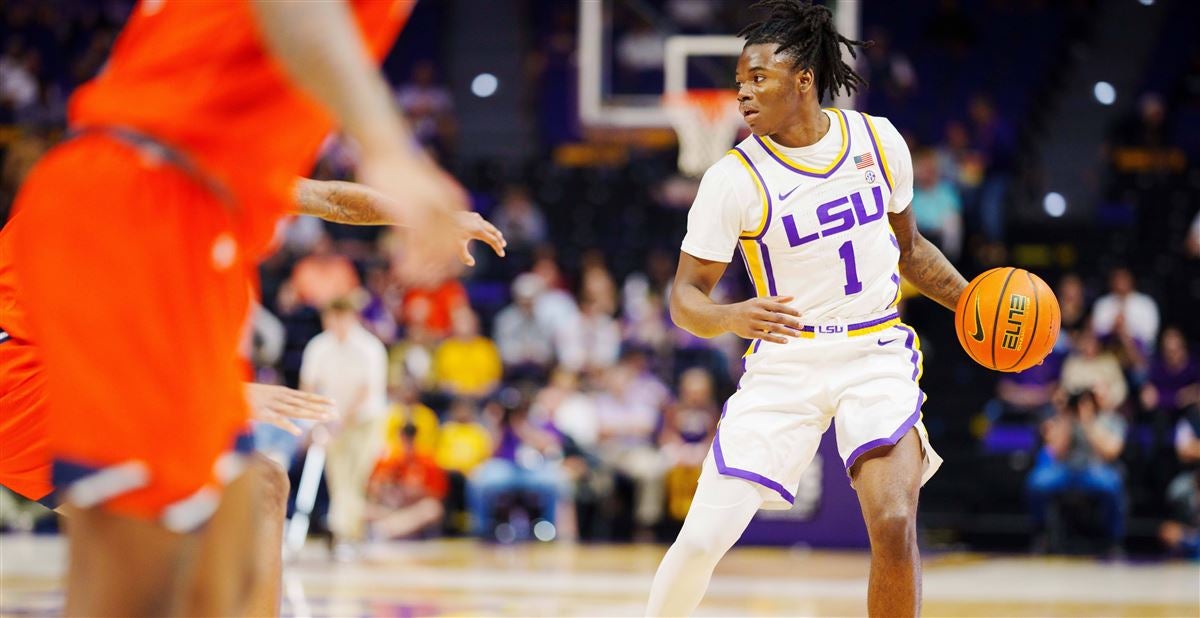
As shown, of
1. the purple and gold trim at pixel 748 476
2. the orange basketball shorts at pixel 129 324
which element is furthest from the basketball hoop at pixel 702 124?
the orange basketball shorts at pixel 129 324

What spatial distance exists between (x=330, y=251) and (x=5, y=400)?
1166 cm

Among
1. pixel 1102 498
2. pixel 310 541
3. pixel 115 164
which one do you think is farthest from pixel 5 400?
pixel 1102 498

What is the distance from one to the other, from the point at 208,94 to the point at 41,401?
176 centimetres

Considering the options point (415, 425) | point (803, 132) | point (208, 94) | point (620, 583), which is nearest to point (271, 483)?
point (208, 94)

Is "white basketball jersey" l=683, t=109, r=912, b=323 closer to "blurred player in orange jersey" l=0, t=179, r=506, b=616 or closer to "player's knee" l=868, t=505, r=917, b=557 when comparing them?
"player's knee" l=868, t=505, r=917, b=557

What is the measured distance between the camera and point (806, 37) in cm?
505

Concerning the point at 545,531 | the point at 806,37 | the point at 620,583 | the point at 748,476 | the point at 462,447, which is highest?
the point at 806,37

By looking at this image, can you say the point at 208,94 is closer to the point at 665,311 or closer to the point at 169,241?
the point at 169,241

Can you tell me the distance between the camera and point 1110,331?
1409 cm

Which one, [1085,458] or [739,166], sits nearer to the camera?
[739,166]

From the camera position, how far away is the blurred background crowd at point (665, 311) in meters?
13.1

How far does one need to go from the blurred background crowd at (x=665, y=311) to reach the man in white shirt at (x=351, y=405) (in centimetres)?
3

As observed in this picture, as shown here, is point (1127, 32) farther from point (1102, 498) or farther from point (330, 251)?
point (330, 251)

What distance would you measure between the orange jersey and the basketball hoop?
1012 centimetres
